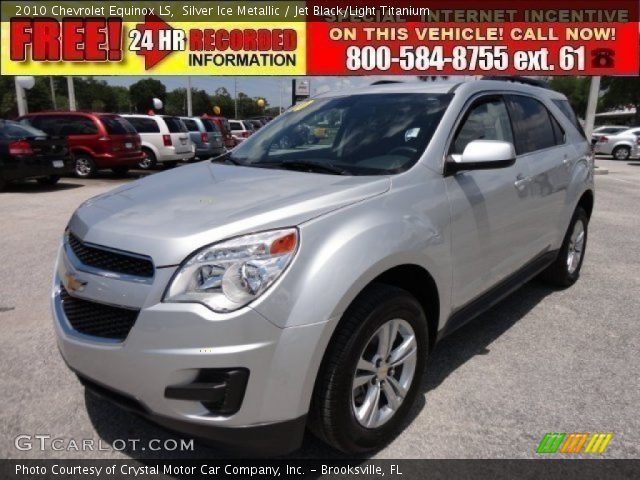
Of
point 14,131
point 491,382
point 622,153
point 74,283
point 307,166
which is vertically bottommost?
point 622,153

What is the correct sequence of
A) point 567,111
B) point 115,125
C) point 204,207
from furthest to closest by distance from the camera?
point 115,125, point 567,111, point 204,207

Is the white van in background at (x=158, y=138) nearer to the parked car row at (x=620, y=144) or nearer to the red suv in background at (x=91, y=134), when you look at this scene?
the red suv in background at (x=91, y=134)

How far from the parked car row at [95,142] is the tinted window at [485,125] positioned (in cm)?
993

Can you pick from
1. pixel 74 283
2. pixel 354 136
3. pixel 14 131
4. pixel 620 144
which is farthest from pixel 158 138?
pixel 620 144

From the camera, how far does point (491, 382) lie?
321cm

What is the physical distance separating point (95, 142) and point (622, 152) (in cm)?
2296

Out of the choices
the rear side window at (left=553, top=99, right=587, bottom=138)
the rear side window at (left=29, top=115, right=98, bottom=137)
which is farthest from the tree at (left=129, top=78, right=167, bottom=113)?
the rear side window at (left=553, top=99, right=587, bottom=138)

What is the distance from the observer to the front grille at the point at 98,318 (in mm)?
2100

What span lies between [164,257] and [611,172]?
19.1 meters

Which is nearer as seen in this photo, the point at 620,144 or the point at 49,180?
the point at 49,180

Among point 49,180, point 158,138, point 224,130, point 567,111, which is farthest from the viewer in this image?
point 224,130

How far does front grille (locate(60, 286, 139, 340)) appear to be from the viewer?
2.10 metres

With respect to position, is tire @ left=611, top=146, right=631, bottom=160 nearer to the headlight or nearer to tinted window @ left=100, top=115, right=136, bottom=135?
tinted window @ left=100, top=115, right=136, bottom=135

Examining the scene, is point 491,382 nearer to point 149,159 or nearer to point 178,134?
point 149,159
